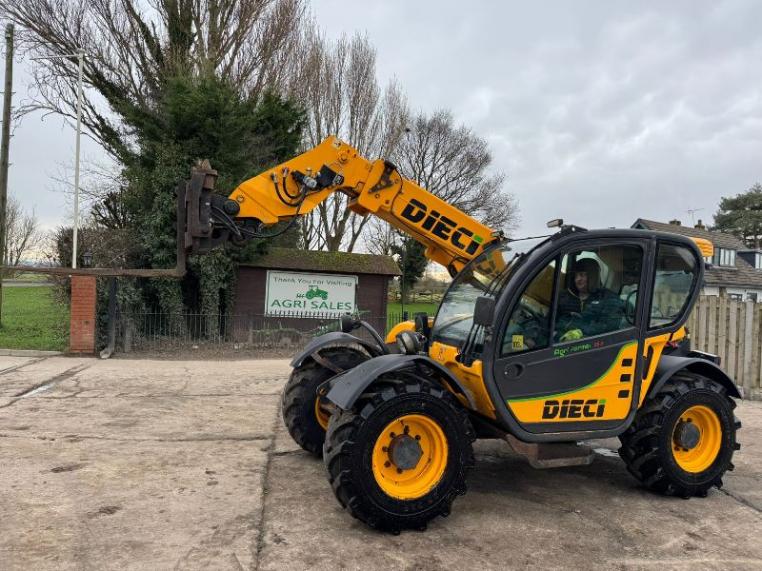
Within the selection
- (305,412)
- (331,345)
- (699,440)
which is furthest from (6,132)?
(699,440)

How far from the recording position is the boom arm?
4918mm

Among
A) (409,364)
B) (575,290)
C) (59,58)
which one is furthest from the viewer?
(59,58)

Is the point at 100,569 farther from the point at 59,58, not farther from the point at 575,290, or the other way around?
the point at 59,58

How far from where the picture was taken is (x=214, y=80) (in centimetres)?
1372

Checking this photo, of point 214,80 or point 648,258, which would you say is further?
point 214,80

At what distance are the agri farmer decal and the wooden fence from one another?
8.49 m

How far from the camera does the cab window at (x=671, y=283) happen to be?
175 inches

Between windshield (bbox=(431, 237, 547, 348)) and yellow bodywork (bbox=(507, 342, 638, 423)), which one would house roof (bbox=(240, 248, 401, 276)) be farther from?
yellow bodywork (bbox=(507, 342, 638, 423))

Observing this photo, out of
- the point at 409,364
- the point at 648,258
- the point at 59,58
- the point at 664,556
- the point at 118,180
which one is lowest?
the point at 664,556

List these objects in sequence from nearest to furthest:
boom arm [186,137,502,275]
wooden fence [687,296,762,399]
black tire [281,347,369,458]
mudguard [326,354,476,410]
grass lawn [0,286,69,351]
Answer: mudguard [326,354,476,410] → boom arm [186,137,502,275] → black tire [281,347,369,458] → wooden fence [687,296,762,399] → grass lawn [0,286,69,351]

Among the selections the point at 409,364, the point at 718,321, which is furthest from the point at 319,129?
the point at 409,364

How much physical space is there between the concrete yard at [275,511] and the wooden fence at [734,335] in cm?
277

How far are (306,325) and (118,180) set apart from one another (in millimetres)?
6987

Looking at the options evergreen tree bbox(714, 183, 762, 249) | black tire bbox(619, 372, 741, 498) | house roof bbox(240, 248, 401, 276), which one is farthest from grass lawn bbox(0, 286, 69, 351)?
evergreen tree bbox(714, 183, 762, 249)
